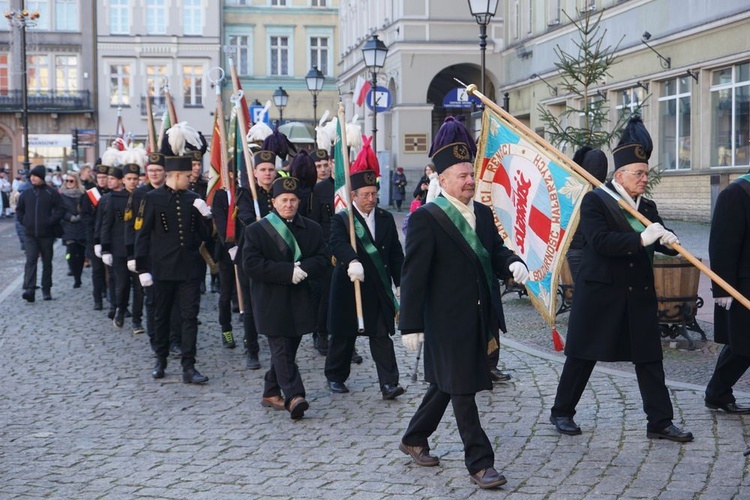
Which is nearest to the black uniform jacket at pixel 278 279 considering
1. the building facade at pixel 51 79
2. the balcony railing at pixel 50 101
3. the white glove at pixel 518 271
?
the white glove at pixel 518 271

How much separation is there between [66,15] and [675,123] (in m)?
48.3

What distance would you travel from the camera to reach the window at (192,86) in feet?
218

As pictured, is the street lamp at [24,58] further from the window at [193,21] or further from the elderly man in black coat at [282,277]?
the elderly man in black coat at [282,277]

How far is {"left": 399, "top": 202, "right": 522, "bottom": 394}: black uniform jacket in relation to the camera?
637 cm

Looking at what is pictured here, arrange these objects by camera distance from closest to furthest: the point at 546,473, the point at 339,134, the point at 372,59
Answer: the point at 546,473, the point at 339,134, the point at 372,59

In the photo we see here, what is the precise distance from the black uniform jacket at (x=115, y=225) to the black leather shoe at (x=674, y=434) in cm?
764

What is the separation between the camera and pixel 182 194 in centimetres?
1013

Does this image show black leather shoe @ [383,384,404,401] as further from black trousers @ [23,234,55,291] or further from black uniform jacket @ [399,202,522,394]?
black trousers @ [23,234,55,291]

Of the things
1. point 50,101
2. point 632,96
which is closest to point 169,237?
point 632,96

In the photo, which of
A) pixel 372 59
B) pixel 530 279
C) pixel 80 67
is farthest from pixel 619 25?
pixel 80 67

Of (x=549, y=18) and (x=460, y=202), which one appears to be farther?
(x=549, y=18)

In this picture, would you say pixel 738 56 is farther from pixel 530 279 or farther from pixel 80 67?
pixel 80 67

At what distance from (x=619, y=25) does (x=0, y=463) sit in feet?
78.6

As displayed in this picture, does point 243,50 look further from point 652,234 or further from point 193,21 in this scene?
point 652,234
